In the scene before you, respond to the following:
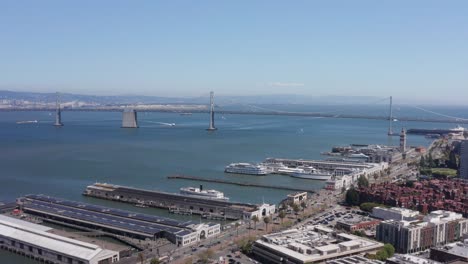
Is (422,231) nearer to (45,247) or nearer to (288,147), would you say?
(45,247)

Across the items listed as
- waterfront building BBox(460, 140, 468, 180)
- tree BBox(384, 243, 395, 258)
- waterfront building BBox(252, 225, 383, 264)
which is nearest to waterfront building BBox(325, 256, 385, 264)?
waterfront building BBox(252, 225, 383, 264)

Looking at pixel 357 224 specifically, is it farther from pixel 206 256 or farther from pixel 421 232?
pixel 206 256

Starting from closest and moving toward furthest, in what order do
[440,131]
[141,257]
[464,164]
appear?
[141,257] → [464,164] → [440,131]

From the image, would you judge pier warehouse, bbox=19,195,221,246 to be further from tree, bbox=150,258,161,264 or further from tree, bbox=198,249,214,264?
tree, bbox=150,258,161,264

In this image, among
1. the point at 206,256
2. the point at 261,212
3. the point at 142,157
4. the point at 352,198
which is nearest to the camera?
the point at 206,256

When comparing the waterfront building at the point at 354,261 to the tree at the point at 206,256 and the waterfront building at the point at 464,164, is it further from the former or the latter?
the waterfront building at the point at 464,164

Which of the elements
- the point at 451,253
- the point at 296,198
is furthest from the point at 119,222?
the point at 451,253
